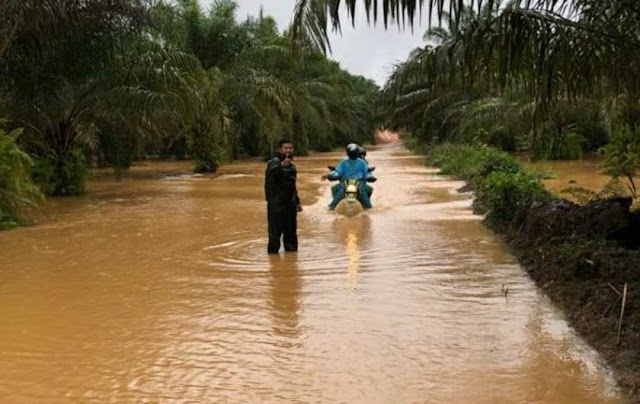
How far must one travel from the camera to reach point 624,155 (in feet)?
42.5

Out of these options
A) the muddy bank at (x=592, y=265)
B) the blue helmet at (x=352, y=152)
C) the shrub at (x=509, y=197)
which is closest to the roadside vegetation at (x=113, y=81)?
the muddy bank at (x=592, y=265)

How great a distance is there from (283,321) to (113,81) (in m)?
11.7

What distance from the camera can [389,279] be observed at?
7277mm

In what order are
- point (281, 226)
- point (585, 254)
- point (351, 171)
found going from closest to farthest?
1. point (585, 254)
2. point (281, 226)
3. point (351, 171)

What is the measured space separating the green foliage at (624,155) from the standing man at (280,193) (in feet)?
18.8

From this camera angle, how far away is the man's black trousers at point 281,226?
8.61 meters

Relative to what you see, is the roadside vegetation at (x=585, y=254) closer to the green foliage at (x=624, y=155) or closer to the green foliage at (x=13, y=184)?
the green foliage at (x=624, y=155)

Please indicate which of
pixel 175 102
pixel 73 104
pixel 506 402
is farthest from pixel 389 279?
pixel 73 104

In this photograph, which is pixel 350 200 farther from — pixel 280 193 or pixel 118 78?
pixel 118 78

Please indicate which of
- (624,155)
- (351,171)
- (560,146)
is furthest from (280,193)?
(560,146)

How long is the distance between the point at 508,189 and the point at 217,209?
19.9 feet

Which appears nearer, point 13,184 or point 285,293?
point 285,293

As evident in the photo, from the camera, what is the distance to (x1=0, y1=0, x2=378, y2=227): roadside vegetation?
1230 centimetres

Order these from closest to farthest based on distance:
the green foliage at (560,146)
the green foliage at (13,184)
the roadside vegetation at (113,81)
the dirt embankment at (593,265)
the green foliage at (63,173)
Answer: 1. the dirt embankment at (593,265)
2. the green foliage at (13,184)
3. the roadside vegetation at (113,81)
4. the green foliage at (63,173)
5. the green foliage at (560,146)
